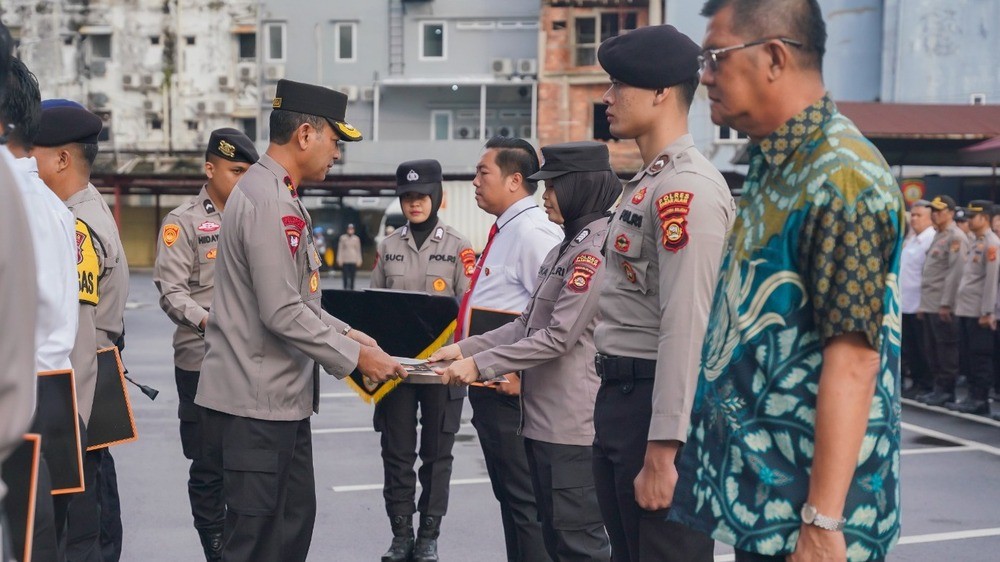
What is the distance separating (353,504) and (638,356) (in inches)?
158

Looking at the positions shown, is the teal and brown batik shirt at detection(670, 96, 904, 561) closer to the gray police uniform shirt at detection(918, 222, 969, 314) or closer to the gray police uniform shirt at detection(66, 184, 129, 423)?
the gray police uniform shirt at detection(66, 184, 129, 423)

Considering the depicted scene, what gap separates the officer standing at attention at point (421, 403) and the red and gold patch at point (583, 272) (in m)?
2.25

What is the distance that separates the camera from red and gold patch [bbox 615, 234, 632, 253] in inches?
127

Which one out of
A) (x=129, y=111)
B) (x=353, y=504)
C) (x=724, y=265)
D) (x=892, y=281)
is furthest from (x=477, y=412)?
(x=129, y=111)

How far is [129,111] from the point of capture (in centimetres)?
4300

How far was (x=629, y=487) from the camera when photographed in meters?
3.26

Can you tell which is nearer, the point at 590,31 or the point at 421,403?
the point at 421,403

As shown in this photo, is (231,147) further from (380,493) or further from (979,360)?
(979,360)

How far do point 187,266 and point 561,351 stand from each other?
250 centimetres

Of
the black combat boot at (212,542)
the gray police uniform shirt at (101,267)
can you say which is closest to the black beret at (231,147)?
the gray police uniform shirt at (101,267)

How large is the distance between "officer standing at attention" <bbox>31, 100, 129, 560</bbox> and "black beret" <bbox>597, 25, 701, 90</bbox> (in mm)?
1985

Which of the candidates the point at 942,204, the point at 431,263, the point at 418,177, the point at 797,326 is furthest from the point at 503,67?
the point at 797,326

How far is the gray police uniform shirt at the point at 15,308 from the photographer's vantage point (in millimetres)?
1515

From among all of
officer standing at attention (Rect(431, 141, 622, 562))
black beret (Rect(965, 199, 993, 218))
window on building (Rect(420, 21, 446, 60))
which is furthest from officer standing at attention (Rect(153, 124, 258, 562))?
window on building (Rect(420, 21, 446, 60))
